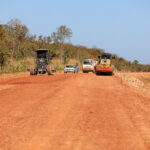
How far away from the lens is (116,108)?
8.86 meters

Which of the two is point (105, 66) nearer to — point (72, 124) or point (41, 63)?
point (41, 63)

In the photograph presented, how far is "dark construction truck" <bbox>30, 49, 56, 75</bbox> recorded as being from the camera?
2673 centimetres

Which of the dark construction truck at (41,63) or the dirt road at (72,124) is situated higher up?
the dark construction truck at (41,63)

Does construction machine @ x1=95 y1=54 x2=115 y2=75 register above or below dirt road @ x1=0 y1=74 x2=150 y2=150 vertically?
above

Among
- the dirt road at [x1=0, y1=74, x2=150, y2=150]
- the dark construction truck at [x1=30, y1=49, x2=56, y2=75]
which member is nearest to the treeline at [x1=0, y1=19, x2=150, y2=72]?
the dark construction truck at [x1=30, y1=49, x2=56, y2=75]

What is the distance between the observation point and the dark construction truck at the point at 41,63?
1052 inches

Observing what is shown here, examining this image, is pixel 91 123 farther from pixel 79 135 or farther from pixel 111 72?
pixel 111 72

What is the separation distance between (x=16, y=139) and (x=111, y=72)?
22.3m

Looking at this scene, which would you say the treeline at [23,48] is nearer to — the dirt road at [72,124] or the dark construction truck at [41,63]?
the dark construction truck at [41,63]

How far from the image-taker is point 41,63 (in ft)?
90.1

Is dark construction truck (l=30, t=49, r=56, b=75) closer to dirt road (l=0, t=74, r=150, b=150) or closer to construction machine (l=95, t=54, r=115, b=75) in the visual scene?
construction machine (l=95, t=54, r=115, b=75)

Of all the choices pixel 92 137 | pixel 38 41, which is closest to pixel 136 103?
pixel 92 137

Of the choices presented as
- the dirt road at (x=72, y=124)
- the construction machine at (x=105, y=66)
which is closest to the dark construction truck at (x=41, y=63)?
the construction machine at (x=105, y=66)

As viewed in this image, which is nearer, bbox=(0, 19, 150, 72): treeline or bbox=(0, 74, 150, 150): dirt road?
bbox=(0, 74, 150, 150): dirt road
